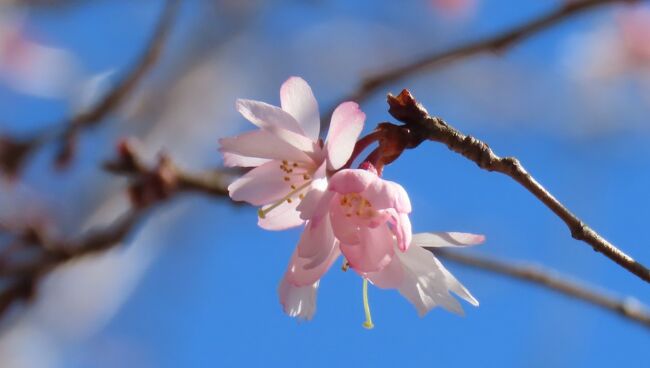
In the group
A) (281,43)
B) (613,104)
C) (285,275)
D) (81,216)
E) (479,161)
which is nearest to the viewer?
(479,161)

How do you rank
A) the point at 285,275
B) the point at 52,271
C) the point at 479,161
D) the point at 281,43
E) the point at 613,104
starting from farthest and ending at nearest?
the point at 613,104
the point at 281,43
the point at 52,271
the point at 285,275
the point at 479,161

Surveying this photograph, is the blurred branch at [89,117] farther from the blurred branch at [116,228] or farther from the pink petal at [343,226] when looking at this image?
the pink petal at [343,226]

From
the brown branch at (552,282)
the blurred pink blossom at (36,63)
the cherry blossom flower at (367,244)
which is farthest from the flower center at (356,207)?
the blurred pink blossom at (36,63)

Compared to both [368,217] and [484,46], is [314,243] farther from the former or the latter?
[484,46]

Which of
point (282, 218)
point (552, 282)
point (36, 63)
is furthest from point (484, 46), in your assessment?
point (36, 63)

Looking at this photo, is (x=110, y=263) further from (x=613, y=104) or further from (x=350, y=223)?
(x=613, y=104)

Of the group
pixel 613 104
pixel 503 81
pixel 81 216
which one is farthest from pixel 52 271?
pixel 613 104
